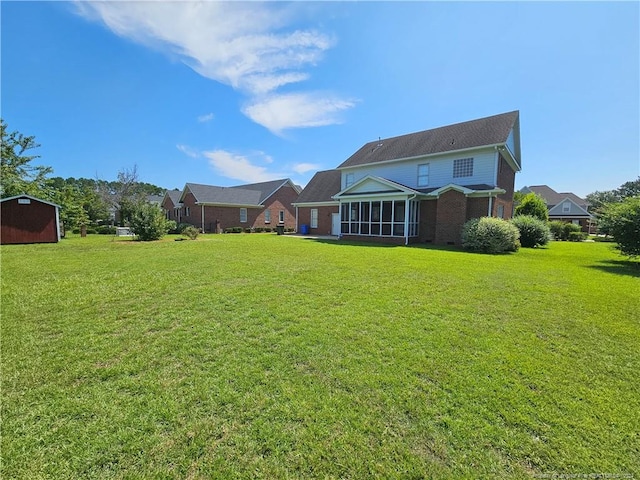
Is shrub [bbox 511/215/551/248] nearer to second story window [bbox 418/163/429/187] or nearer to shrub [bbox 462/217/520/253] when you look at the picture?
shrub [bbox 462/217/520/253]

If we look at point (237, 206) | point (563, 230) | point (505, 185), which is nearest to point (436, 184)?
point (505, 185)

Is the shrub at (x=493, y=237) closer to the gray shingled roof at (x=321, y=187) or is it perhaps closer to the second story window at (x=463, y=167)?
the second story window at (x=463, y=167)

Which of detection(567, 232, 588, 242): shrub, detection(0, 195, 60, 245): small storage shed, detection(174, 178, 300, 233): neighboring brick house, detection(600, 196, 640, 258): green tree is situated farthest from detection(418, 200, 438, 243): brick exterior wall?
detection(0, 195, 60, 245): small storage shed

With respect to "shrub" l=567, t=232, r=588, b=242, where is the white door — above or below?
above

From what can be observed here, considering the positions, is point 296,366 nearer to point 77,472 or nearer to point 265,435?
point 265,435

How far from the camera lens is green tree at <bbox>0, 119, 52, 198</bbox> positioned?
81.7ft

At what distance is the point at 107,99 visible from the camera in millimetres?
16703

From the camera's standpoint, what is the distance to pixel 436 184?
772 inches

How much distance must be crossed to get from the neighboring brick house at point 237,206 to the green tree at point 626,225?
28.9m

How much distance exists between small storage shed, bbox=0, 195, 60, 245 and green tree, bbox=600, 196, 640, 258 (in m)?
27.7

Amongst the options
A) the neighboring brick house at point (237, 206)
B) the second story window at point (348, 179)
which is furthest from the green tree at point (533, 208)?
the neighboring brick house at point (237, 206)

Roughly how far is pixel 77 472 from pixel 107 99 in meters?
21.0

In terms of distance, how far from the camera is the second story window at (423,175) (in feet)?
65.8

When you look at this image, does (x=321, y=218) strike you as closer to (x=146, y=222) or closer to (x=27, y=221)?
(x=146, y=222)
